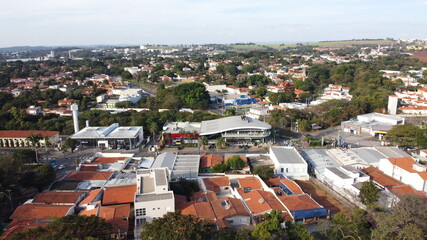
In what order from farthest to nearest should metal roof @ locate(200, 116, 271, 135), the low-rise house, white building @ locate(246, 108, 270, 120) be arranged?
white building @ locate(246, 108, 270, 120) → metal roof @ locate(200, 116, 271, 135) → the low-rise house

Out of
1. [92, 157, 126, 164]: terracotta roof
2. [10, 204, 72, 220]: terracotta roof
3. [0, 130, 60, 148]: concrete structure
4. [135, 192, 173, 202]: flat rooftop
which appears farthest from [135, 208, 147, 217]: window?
[0, 130, 60, 148]: concrete structure

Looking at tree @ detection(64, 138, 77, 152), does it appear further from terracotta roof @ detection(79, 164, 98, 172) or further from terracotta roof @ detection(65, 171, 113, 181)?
terracotta roof @ detection(65, 171, 113, 181)

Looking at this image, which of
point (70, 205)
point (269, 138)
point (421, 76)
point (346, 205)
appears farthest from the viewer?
point (421, 76)

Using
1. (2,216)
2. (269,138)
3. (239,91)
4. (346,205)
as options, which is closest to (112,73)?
(239,91)

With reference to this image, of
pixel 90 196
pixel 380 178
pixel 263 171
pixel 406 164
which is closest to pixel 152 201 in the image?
pixel 90 196

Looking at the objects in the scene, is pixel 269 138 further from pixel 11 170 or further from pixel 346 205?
pixel 11 170

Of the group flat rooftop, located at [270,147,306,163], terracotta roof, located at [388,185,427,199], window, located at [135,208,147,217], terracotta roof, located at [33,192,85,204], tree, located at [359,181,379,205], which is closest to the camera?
window, located at [135,208,147,217]

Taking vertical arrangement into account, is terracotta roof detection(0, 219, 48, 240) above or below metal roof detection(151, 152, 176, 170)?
below
